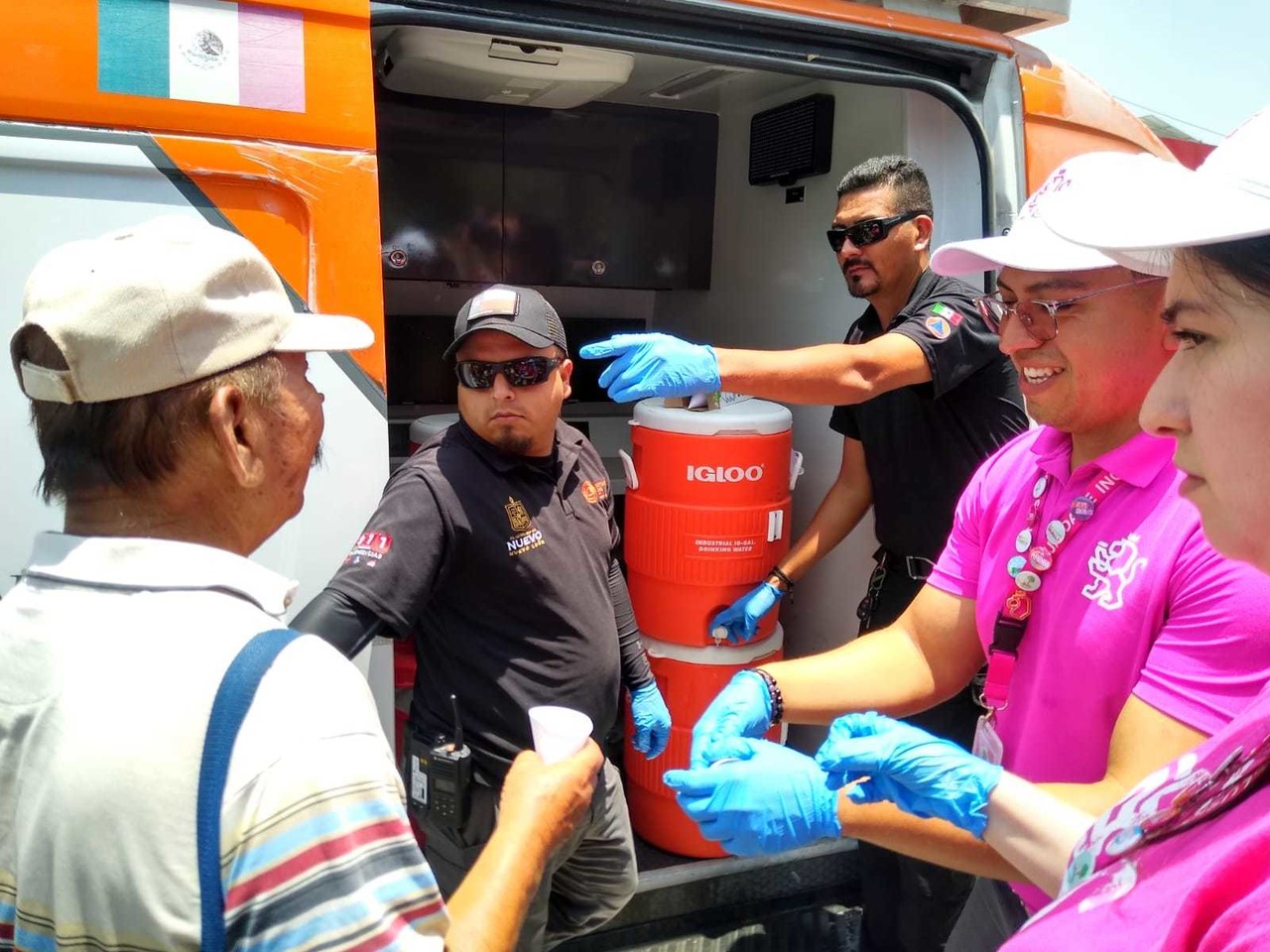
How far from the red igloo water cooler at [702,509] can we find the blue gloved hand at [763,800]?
4.01ft

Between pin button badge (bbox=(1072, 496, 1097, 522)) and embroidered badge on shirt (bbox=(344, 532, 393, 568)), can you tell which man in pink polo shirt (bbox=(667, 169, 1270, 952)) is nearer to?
pin button badge (bbox=(1072, 496, 1097, 522))

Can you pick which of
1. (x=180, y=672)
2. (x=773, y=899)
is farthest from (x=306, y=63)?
(x=773, y=899)

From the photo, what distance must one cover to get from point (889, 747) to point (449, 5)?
1.57 meters

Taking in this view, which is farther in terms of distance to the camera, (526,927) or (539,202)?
(539,202)

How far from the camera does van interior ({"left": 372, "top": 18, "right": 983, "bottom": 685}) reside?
286 cm

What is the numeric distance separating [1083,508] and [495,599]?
1193 mm

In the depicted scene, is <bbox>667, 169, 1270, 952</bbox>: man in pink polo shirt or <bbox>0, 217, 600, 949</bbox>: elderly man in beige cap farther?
<bbox>667, 169, 1270, 952</bbox>: man in pink polo shirt

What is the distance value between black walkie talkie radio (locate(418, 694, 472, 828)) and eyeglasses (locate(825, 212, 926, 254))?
65.2 inches

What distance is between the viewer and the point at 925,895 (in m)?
2.35

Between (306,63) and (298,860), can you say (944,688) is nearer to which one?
(298,860)

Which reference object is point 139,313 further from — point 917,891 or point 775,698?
point 917,891

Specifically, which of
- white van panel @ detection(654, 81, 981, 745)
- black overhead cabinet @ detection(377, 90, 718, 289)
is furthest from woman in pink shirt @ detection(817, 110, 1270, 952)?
black overhead cabinet @ detection(377, 90, 718, 289)

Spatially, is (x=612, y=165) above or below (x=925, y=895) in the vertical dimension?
above

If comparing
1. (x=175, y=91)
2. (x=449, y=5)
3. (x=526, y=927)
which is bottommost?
(x=526, y=927)
